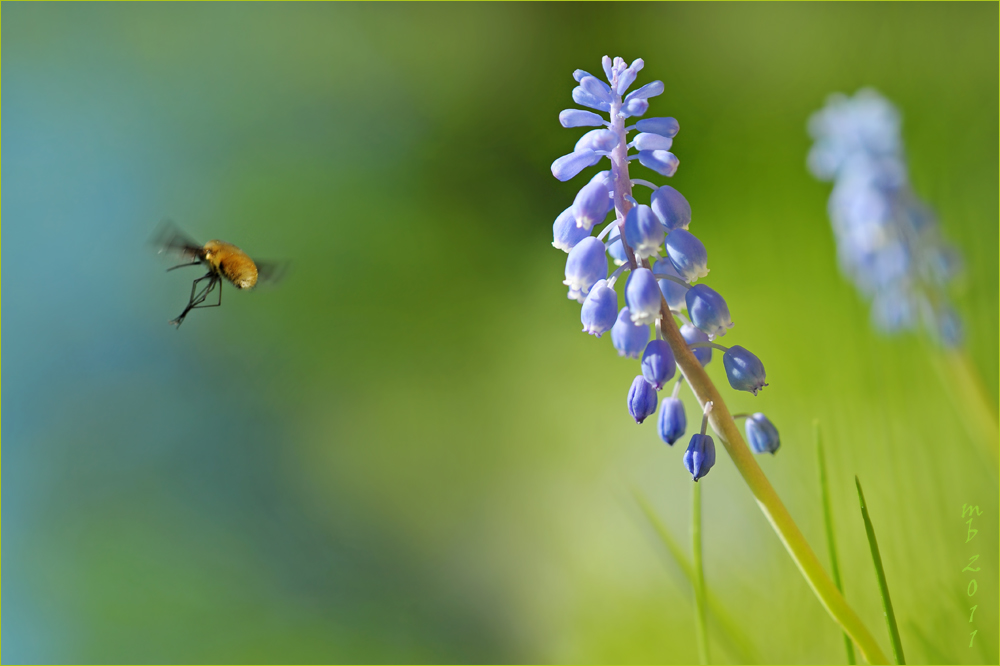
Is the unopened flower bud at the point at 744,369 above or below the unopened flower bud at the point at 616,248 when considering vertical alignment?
below

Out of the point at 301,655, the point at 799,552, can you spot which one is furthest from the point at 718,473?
the point at 301,655

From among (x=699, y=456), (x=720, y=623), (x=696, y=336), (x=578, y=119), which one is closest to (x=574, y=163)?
(x=578, y=119)

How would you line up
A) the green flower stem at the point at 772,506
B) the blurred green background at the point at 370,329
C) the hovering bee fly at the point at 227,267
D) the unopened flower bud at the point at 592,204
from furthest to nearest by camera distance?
the blurred green background at the point at 370,329
the hovering bee fly at the point at 227,267
the unopened flower bud at the point at 592,204
the green flower stem at the point at 772,506

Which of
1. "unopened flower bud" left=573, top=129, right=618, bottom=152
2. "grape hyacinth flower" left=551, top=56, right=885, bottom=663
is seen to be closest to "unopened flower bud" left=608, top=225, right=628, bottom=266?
"grape hyacinth flower" left=551, top=56, right=885, bottom=663

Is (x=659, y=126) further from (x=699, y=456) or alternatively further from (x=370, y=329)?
(x=370, y=329)

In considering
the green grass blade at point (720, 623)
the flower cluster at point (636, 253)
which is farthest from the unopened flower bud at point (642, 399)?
the green grass blade at point (720, 623)

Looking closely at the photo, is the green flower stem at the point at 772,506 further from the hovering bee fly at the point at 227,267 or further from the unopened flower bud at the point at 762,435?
the hovering bee fly at the point at 227,267
